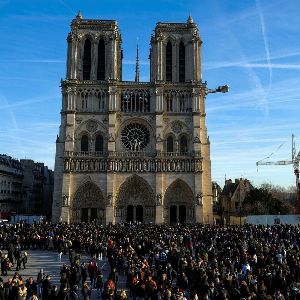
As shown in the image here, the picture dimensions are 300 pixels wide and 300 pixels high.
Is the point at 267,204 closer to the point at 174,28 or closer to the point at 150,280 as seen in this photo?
the point at 174,28

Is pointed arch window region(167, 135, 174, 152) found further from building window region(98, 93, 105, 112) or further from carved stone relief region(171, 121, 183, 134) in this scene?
building window region(98, 93, 105, 112)

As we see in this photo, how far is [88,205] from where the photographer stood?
52.2 metres

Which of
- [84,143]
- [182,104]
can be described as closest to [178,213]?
[182,104]

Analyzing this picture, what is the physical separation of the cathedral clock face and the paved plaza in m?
23.0

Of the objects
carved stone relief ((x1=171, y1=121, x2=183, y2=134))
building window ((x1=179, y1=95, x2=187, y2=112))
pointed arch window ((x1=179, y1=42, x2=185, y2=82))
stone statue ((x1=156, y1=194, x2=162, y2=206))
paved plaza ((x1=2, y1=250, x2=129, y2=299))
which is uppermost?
pointed arch window ((x1=179, y1=42, x2=185, y2=82))

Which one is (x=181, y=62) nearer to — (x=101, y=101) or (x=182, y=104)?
(x=182, y=104)

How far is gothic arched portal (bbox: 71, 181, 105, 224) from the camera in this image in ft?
170

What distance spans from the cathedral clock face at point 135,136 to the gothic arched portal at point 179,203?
6176 millimetres

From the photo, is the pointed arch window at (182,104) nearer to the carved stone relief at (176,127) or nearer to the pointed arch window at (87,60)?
the carved stone relief at (176,127)

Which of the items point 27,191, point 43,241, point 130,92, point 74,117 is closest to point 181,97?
point 130,92

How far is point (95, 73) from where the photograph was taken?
54812mm

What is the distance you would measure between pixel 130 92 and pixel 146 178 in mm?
10660

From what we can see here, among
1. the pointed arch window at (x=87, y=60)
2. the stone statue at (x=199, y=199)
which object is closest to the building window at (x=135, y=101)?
the pointed arch window at (x=87, y=60)

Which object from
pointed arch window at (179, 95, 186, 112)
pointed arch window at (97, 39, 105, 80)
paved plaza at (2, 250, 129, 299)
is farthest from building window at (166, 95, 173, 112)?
paved plaza at (2, 250, 129, 299)
